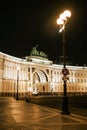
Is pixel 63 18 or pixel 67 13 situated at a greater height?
pixel 67 13

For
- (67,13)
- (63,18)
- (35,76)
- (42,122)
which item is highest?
(35,76)

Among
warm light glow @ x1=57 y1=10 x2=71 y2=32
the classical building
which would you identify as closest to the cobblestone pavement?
warm light glow @ x1=57 y1=10 x2=71 y2=32

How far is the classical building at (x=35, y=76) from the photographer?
126m

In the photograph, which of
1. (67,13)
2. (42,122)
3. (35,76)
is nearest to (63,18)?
(67,13)

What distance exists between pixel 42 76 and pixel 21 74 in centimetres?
2803

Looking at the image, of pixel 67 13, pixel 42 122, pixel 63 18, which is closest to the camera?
pixel 42 122

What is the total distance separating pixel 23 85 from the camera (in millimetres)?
148000

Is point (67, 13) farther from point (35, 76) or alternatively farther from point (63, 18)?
point (35, 76)

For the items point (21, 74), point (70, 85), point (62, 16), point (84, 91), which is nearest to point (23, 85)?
point (21, 74)

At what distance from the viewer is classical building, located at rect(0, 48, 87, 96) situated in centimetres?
12612

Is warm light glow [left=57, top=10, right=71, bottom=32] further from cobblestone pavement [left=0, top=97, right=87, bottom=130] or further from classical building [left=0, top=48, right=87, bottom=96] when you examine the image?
classical building [left=0, top=48, right=87, bottom=96]

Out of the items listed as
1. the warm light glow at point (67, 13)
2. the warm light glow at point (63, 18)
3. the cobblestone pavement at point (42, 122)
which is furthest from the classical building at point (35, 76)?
the cobblestone pavement at point (42, 122)

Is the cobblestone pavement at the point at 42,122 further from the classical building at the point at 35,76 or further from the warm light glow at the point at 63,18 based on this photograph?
the classical building at the point at 35,76

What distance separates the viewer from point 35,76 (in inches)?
6663
